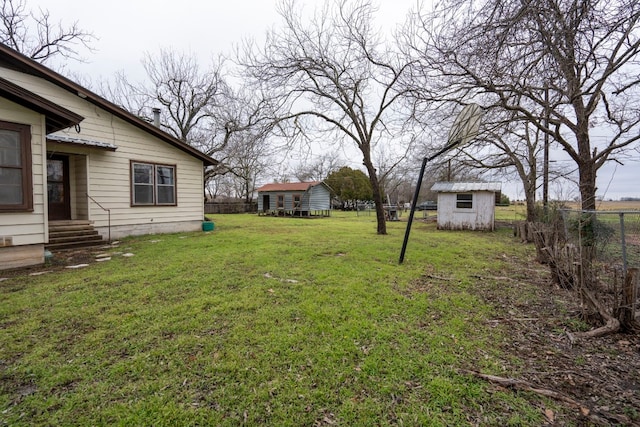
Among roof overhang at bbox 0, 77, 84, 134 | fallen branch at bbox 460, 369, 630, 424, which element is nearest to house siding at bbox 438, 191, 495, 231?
fallen branch at bbox 460, 369, 630, 424

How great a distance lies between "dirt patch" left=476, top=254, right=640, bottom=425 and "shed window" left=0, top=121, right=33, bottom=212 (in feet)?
25.5

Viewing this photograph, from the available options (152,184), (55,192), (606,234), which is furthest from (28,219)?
(606,234)

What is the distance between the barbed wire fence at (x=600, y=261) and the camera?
3076 mm

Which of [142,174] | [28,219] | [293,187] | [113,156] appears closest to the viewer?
[28,219]

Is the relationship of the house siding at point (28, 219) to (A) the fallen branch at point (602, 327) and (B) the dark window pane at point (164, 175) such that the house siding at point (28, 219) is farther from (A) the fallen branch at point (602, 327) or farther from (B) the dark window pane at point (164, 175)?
(A) the fallen branch at point (602, 327)

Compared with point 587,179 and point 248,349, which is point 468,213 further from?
point 248,349

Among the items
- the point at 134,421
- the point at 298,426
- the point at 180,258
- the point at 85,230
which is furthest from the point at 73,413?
the point at 85,230

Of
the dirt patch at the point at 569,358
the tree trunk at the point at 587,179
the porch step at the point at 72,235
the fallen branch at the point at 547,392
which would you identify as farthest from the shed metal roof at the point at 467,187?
the porch step at the point at 72,235

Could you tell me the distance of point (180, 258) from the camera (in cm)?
608

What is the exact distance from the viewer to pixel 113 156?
8.47m

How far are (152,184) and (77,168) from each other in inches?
76.6

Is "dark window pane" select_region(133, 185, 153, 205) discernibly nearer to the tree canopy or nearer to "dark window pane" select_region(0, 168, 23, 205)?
"dark window pane" select_region(0, 168, 23, 205)

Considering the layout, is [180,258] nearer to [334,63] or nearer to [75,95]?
[75,95]

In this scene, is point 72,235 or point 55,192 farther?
point 55,192
